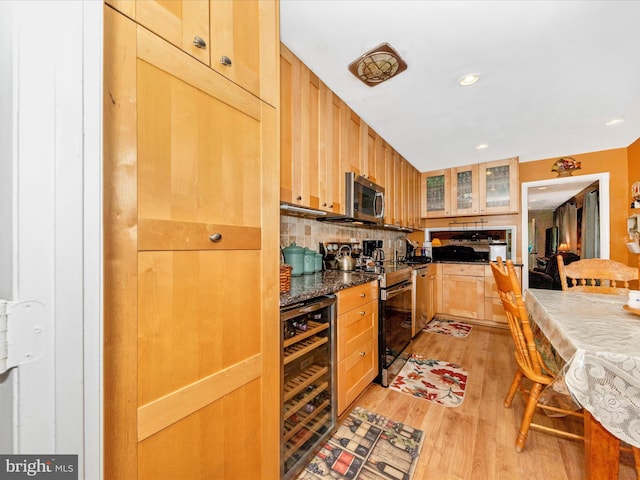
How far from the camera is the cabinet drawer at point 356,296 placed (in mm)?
1537

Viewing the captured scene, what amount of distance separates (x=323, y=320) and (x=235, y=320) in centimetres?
71

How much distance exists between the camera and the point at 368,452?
4.57 feet

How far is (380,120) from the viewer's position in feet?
8.03

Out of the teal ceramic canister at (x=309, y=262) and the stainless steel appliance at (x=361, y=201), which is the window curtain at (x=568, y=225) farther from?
the teal ceramic canister at (x=309, y=262)

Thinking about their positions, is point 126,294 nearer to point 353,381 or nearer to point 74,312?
point 74,312

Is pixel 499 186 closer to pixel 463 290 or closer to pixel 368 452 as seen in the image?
pixel 463 290

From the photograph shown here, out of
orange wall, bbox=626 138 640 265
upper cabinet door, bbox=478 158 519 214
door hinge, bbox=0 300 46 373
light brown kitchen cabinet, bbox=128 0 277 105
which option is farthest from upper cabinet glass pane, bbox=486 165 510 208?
door hinge, bbox=0 300 46 373

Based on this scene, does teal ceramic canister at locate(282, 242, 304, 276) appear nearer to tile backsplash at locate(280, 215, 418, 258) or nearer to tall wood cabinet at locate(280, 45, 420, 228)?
tile backsplash at locate(280, 215, 418, 258)

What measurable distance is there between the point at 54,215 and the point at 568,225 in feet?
29.5

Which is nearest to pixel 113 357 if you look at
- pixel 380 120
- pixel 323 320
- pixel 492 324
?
pixel 323 320

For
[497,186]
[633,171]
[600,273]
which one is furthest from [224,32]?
[633,171]

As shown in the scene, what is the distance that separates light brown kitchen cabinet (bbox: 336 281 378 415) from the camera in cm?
155

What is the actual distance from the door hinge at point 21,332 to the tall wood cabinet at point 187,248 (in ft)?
0.41

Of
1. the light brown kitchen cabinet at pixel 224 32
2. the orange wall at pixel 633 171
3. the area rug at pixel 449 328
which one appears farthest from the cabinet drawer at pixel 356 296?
the orange wall at pixel 633 171
